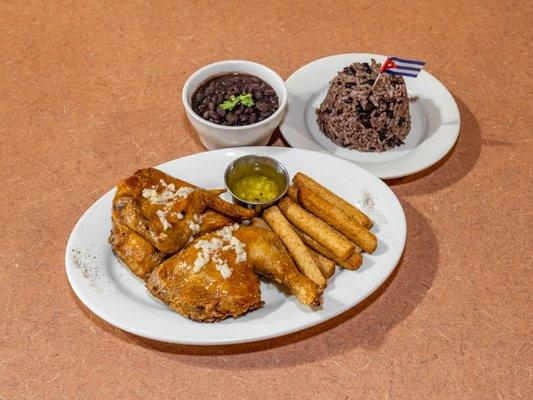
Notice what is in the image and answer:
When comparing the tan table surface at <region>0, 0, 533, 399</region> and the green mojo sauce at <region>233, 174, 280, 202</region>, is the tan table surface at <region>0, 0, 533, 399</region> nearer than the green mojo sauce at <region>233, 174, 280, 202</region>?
Yes

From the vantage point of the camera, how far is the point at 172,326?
81.7 inches

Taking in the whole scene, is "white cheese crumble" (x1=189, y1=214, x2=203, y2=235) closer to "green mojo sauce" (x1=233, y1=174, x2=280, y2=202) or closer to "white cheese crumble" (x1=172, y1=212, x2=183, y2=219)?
"white cheese crumble" (x1=172, y1=212, x2=183, y2=219)

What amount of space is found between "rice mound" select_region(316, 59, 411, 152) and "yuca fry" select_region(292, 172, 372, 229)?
0.49m

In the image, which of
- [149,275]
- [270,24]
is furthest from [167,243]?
[270,24]

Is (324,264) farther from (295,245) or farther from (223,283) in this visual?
(223,283)

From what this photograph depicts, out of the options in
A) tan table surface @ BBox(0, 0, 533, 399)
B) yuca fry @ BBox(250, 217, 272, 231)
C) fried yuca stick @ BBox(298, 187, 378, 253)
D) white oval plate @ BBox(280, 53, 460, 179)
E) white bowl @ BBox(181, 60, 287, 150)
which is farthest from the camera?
white oval plate @ BBox(280, 53, 460, 179)

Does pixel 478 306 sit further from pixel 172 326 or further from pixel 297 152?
pixel 172 326

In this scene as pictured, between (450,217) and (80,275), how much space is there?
1.69m

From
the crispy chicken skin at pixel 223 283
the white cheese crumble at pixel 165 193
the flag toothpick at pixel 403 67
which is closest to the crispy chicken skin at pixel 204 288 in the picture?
the crispy chicken skin at pixel 223 283

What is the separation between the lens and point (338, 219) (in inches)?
93.4

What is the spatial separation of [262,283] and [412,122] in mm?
1323

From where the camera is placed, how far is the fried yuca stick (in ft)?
7.54

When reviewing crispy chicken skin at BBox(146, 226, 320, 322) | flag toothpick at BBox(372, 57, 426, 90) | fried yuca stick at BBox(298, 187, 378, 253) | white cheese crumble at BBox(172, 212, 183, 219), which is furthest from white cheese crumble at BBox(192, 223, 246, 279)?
flag toothpick at BBox(372, 57, 426, 90)

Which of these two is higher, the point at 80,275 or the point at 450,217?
the point at 80,275
